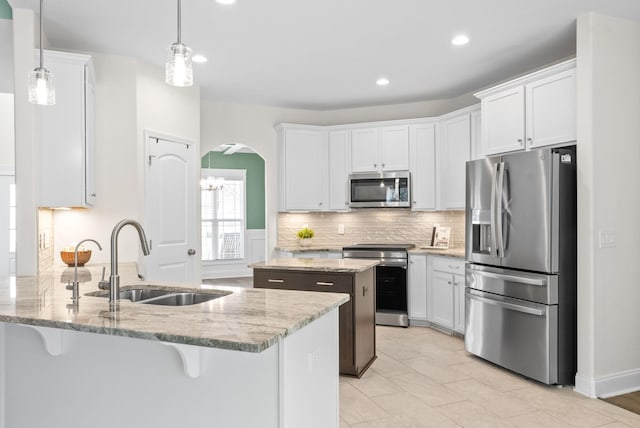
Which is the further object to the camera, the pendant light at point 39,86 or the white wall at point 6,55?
the white wall at point 6,55

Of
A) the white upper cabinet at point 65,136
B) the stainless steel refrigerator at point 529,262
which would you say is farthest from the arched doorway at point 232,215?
the stainless steel refrigerator at point 529,262

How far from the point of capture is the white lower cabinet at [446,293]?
15.9 ft

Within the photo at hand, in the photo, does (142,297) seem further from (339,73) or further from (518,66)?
(518,66)

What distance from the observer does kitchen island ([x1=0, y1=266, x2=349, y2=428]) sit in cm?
167

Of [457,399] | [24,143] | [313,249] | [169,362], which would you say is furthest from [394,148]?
[169,362]

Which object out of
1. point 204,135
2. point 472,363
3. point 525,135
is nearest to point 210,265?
point 204,135

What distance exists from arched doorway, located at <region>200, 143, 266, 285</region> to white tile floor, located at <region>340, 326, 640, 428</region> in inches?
219

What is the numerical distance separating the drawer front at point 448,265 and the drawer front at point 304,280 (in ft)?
5.52

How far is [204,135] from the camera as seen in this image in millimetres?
5789

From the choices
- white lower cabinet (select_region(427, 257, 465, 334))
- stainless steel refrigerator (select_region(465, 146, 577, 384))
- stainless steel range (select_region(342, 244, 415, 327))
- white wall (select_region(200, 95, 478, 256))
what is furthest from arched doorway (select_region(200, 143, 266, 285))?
stainless steel refrigerator (select_region(465, 146, 577, 384))

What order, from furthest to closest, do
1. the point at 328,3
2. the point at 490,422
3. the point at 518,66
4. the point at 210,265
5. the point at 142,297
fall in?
the point at 210,265
the point at 518,66
the point at 328,3
the point at 490,422
the point at 142,297

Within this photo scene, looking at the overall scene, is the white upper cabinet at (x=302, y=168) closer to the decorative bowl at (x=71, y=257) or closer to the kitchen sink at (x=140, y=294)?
the decorative bowl at (x=71, y=257)

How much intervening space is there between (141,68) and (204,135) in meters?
1.54

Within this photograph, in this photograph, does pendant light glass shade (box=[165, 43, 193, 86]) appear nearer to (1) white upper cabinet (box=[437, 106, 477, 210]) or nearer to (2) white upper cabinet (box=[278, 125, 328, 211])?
(1) white upper cabinet (box=[437, 106, 477, 210])
